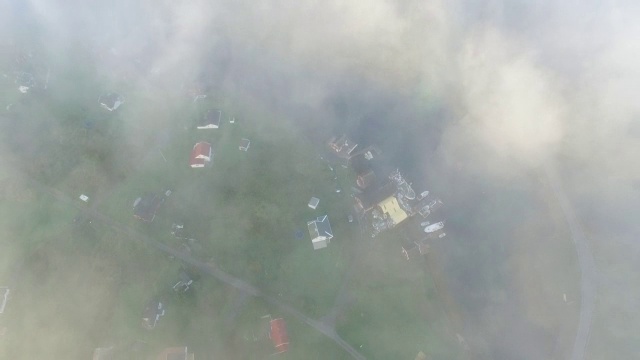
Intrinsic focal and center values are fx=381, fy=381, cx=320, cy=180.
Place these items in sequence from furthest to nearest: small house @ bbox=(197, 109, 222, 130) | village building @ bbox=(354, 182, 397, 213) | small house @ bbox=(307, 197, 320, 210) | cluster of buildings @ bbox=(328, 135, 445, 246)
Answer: small house @ bbox=(197, 109, 222, 130) → village building @ bbox=(354, 182, 397, 213) → small house @ bbox=(307, 197, 320, 210) → cluster of buildings @ bbox=(328, 135, 445, 246)

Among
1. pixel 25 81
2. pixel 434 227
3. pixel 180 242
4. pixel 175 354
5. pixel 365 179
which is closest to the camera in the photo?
pixel 175 354

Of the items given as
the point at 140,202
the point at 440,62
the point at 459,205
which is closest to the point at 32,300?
the point at 140,202

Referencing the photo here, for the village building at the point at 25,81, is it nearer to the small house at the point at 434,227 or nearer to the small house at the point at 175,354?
the small house at the point at 175,354

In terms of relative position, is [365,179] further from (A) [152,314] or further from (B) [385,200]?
(A) [152,314]

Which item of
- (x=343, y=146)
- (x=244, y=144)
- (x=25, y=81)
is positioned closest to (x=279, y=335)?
(x=244, y=144)

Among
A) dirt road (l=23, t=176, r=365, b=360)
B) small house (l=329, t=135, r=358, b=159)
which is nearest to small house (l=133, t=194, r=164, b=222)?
dirt road (l=23, t=176, r=365, b=360)

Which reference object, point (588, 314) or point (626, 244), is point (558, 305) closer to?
point (588, 314)

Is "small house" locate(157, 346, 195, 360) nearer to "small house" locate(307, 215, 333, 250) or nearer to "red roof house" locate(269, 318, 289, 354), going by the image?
"red roof house" locate(269, 318, 289, 354)
